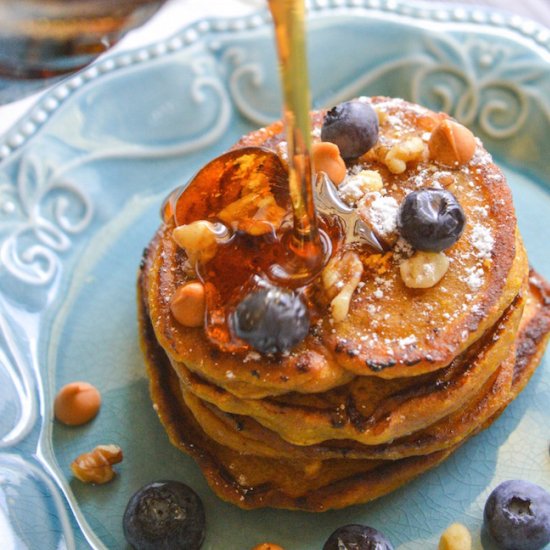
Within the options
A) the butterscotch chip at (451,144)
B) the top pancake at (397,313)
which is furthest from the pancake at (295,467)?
the butterscotch chip at (451,144)

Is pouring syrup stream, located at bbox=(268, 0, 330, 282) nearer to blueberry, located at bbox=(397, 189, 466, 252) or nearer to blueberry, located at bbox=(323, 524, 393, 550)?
blueberry, located at bbox=(397, 189, 466, 252)

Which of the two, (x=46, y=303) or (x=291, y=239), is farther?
(x=46, y=303)

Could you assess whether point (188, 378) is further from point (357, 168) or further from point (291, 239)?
point (357, 168)

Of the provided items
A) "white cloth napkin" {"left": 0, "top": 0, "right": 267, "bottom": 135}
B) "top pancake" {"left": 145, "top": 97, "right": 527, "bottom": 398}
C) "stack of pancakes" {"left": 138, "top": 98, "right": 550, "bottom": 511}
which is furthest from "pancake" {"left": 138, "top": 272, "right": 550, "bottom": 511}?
"white cloth napkin" {"left": 0, "top": 0, "right": 267, "bottom": 135}

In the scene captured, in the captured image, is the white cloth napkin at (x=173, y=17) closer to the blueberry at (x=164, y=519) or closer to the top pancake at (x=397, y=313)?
the top pancake at (x=397, y=313)

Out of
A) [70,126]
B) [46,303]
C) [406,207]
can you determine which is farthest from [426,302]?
[70,126]
